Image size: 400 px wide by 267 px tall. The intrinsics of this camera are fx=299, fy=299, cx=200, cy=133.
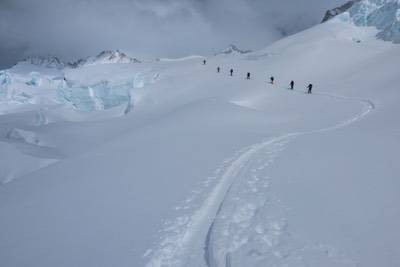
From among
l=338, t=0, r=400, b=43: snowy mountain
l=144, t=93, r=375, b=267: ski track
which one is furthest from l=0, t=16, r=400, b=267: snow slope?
l=338, t=0, r=400, b=43: snowy mountain

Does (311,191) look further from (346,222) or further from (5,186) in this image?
(5,186)

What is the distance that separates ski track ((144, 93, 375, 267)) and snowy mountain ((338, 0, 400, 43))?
191ft

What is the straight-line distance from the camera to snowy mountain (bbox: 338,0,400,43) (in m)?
55.5

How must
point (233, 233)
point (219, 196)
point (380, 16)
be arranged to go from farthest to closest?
point (380, 16)
point (219, 196)
point (233, 233)

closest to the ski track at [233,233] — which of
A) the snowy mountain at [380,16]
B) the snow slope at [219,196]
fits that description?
the snow slope at [219,196]

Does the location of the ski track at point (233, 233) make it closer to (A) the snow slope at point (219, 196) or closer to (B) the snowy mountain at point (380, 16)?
(A) the snow slope at point (219, 196)

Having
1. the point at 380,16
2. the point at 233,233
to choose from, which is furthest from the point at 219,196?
the point at 380,16

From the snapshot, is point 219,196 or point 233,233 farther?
point 219,196

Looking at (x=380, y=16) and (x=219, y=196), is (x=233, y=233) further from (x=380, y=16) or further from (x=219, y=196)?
(x=380, y=16)

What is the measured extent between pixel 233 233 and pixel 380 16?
72.5 metres

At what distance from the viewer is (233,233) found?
628 centimetres

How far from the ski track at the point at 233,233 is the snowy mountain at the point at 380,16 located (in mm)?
58072

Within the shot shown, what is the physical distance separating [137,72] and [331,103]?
55209 mm

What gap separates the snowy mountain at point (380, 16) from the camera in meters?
55.5
